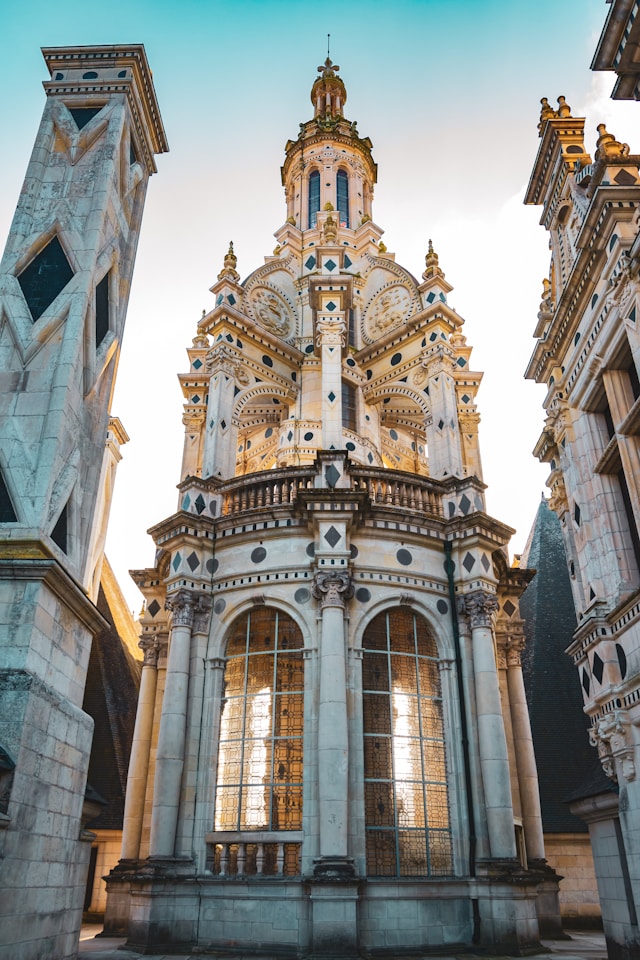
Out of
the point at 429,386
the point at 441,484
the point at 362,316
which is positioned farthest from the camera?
the point at 362,316

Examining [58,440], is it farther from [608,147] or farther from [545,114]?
[545,114]

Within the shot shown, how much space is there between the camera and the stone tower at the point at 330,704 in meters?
15.9

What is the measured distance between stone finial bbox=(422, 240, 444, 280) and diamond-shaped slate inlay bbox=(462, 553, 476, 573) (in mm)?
10680

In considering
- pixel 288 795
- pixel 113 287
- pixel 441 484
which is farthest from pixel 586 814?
pixel 113 287

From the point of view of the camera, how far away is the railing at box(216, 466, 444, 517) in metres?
19.8

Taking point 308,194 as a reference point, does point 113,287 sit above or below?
below

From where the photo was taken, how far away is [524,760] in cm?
2030

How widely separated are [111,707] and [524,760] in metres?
14.5

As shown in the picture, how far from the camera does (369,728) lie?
17.4 metres

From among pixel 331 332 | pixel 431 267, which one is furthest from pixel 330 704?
pixel 431 267

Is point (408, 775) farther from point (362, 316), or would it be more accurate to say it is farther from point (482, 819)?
point (362, 316)

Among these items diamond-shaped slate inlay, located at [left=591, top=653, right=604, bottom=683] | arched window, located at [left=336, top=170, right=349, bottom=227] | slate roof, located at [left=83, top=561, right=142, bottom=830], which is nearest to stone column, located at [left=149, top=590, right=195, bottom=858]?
slate roof, located at [left=83, top=561, right=142, bottom=830]

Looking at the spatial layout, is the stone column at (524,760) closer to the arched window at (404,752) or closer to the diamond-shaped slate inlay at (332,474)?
the arched window at (404,752)

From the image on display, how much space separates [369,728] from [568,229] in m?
12.3
